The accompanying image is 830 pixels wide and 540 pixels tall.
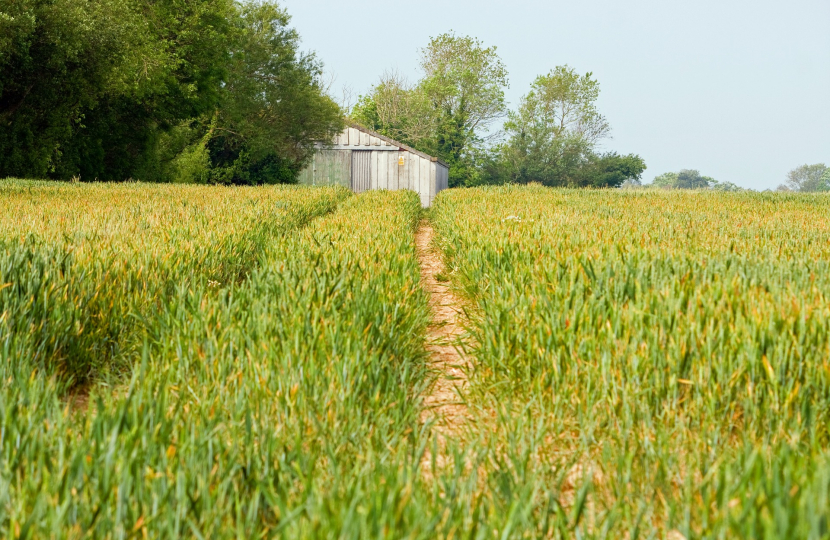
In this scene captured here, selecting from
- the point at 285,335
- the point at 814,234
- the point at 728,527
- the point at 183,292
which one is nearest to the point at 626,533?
the point at 728,527

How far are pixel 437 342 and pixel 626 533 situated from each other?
2788 millimetres

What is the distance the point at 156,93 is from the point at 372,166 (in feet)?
40.5

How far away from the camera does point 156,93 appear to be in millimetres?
28656

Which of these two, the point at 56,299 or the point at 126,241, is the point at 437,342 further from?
the point at 126,241

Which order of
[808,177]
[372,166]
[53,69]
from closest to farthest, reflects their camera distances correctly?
[53,69] < [372,166] < [808,177]

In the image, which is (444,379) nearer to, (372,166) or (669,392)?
(669,392)

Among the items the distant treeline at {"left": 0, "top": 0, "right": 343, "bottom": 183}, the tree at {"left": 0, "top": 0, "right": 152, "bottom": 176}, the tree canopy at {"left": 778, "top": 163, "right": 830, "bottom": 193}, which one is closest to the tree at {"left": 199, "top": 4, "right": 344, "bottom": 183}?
the distant treeline at {"left": 0, "top": 0, "right": 343, "bottom": 183}

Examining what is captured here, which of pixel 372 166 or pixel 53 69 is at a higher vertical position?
pixel 53 69

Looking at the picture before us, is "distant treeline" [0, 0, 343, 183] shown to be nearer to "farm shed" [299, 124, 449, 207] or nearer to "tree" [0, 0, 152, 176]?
"tree" [0, 0, 152, 176]

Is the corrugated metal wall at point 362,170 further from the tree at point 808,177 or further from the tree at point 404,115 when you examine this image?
the tree at point 808,177

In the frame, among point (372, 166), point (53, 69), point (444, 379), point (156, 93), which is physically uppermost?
point (156, 93)

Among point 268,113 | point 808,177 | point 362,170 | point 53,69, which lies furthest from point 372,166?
point 808,177

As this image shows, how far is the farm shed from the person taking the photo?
1415 inches

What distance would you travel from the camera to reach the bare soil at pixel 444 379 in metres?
3.05
